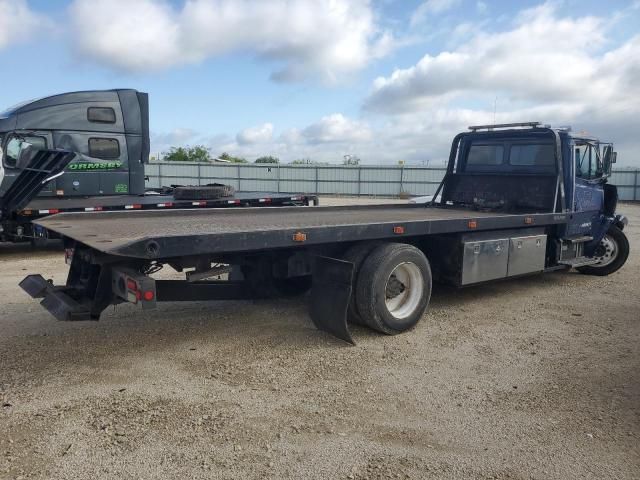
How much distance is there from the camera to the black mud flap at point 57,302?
15.0ft

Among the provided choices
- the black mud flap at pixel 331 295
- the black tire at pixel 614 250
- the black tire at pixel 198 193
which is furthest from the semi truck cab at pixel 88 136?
the black tire at pixel 614 250

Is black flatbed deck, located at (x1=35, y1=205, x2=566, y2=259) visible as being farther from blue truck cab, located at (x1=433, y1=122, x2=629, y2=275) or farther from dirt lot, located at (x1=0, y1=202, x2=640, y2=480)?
dirt lot, located at (x1=0, y1=202, x2=640, y2=480)

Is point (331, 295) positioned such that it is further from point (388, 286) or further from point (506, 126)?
point (506, 126)

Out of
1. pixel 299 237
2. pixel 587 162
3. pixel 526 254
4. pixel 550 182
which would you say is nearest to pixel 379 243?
pixel 299 237

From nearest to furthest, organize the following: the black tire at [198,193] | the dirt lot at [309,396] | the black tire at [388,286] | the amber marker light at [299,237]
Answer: the dirt lot at [309,396] → the amber marker light at [299,237] → the black tire at [388,286] → the black tire at [198,193]

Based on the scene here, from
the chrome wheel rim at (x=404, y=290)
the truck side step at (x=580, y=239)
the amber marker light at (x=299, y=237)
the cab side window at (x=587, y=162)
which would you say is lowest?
the chrome wheel rim at (x=404, y=290)

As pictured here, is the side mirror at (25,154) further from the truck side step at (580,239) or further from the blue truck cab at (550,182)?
the truck side step at (580,239)

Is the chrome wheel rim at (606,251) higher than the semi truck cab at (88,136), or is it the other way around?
the semi truck cab at (88,136)

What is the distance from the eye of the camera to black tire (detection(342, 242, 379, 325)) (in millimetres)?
5656

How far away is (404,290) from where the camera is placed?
6.12 metres

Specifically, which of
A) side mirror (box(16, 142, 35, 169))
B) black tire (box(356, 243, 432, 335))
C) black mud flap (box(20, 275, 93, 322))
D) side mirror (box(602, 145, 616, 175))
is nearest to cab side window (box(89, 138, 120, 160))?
side mirror (box(16, 142, 35, 169))

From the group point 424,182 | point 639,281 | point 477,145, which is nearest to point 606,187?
point 639,281

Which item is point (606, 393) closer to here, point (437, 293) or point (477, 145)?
point (437, 293)

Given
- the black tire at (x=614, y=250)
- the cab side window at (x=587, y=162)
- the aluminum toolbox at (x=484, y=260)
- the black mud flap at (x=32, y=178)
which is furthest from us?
the black mud flap at (x=32, y=178)
